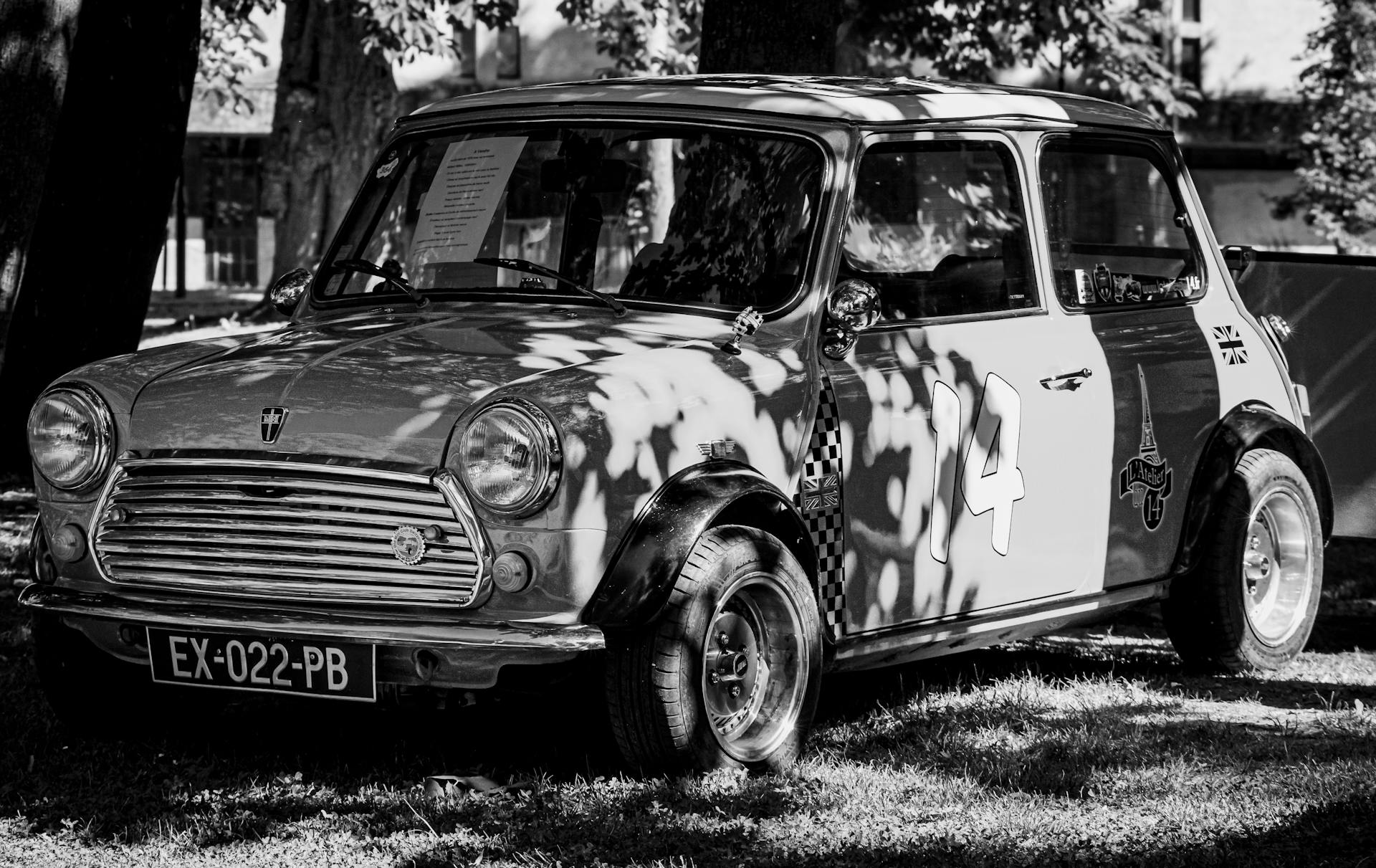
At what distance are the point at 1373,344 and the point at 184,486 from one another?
4766 millimetres

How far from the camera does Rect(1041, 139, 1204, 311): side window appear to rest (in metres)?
6.47

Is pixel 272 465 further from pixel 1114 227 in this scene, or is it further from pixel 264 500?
pixel 1114 227

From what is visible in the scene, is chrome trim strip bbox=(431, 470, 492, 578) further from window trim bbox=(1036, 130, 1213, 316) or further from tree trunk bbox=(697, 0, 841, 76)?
tree trunk bbox=(697, 0, 841, 76)

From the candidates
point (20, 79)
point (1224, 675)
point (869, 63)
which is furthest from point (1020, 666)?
point (869, 63)

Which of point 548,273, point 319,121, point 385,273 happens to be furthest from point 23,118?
point 319,121

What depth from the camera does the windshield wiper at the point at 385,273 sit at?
19.5 feet

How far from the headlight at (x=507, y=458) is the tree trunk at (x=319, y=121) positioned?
1731 centimetres

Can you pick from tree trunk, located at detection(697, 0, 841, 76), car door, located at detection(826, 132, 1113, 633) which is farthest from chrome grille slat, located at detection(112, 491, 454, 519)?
tree trunk, located at detection(697, 0, 841, 76)

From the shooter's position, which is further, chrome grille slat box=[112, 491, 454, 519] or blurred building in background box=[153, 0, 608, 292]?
blurred building in background box=[153, 0, 608, 292]

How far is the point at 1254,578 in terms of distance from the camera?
7.22 metres

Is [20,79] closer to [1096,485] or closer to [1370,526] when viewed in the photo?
[1096,485]

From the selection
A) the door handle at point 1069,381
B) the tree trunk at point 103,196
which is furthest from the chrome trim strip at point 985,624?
the tree trunk at point 103,196

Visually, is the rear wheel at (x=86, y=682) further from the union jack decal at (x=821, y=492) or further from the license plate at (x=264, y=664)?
the union jack decal at (x=821, y=492)

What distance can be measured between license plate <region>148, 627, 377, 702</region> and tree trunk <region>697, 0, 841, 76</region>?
4.97 metres
